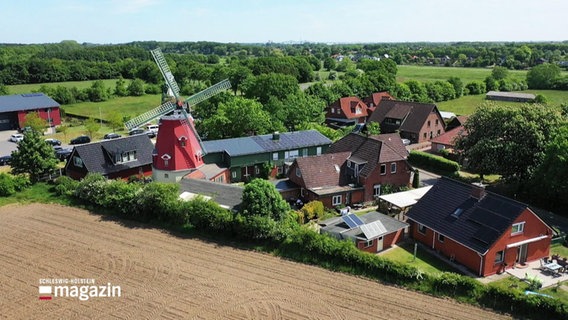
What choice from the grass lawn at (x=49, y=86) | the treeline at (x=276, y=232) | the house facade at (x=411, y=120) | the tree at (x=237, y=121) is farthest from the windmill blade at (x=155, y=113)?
the grass lawn at (x=49, y=86)

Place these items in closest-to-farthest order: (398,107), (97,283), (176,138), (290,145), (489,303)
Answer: (489,303) < (97,283) < (176,138) < (290,145) < (398,107)

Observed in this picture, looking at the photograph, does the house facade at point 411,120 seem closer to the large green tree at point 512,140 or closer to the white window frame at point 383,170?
the large green tree at point 512,140

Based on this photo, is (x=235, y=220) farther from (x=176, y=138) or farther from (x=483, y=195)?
(x=483, y=195)

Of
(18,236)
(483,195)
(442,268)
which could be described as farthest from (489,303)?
(18,236)

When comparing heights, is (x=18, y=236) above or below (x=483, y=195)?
below

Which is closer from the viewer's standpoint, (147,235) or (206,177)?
(147,235)

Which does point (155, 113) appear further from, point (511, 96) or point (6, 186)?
point (511, 96)

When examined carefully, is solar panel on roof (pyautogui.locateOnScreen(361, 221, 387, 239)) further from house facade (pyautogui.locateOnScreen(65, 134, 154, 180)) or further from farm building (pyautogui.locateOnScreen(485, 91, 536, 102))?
farm building (pyautogui.locateOnScreen(485, 91, 536, 102))

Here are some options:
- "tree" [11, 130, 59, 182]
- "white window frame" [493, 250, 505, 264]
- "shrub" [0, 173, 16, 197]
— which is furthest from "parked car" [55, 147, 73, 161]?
"white window frame" [493, 250, 505, 264]
